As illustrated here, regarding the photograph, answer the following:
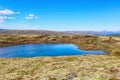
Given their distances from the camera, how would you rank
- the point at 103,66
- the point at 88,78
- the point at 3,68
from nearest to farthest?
the point at 88,78, the point at 103,66, the point at 3,68

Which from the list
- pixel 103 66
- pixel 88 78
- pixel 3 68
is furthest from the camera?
pixel 3 68

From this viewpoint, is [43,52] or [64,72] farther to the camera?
[43,52]

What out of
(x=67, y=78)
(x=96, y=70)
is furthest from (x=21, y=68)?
(x=96, y=70)

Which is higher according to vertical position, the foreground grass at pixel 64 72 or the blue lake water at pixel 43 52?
the foreground grass at pixel 64 72

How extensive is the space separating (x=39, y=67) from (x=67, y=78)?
11.7 metres

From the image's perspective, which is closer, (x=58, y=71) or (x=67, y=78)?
(x=67, y=78)

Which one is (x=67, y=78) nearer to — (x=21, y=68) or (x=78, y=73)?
(x=78, y=73)

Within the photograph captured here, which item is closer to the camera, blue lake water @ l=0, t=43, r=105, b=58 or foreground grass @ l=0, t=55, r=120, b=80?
foreground grass @ l=0, t=55, r=120, b=80

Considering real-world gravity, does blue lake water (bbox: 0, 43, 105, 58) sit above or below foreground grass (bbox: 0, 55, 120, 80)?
below

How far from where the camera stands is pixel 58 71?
40.4 m

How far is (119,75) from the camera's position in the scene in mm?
35969

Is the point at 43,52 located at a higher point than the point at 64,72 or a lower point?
lower

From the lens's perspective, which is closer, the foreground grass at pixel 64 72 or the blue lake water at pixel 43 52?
the foreground grass at pixel 64 72

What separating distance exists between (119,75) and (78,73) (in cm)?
794
